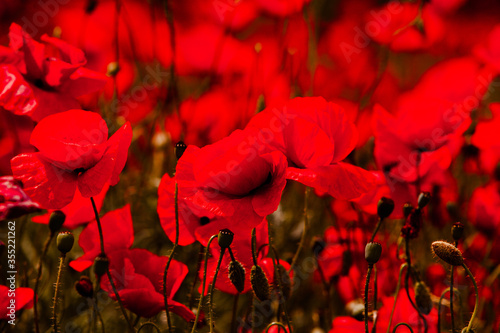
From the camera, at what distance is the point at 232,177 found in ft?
2.06

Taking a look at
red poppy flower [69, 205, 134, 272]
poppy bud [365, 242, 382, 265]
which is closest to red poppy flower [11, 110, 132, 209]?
red poppy flower [69, 205, 134, 272]

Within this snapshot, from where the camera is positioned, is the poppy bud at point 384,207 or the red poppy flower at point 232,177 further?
the poppy bud at point 384,207

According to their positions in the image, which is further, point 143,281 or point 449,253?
point 143,281

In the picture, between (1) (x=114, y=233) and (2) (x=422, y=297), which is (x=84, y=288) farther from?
(2) (x=422, y=297)

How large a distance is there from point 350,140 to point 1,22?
1.60 metres

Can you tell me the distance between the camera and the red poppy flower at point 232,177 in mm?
604

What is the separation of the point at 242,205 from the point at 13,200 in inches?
11.5

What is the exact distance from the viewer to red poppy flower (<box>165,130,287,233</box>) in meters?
0.60

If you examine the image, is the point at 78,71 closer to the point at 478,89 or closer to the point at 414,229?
the point at 414,229

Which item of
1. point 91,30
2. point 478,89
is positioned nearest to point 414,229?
point 478,89

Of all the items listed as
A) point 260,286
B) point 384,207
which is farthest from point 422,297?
point 260,286

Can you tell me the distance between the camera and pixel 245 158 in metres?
0.61

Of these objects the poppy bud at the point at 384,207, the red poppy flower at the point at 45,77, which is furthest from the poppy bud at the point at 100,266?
the poppy bud at the point at 384,207

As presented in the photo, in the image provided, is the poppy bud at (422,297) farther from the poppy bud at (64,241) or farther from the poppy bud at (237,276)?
the poppy bud at (64,241)
